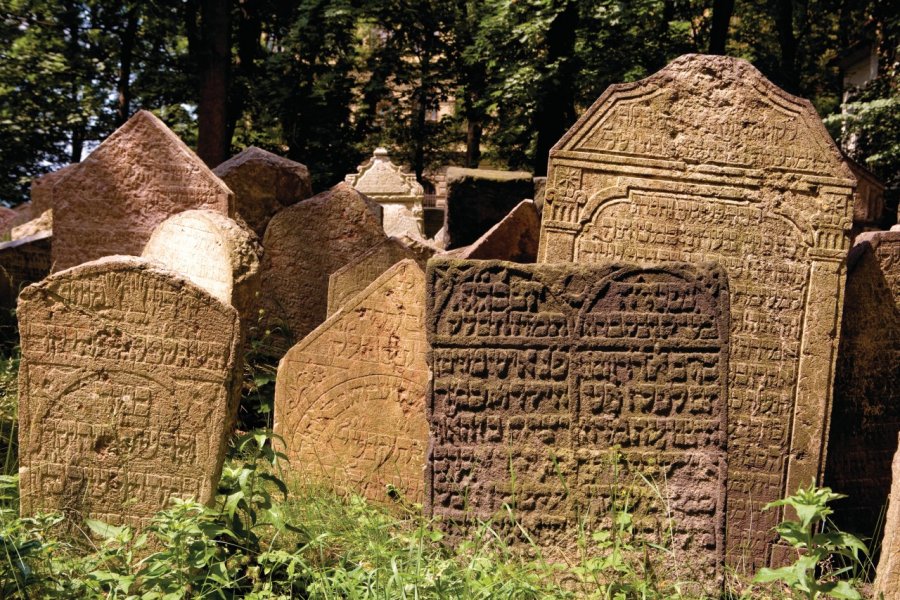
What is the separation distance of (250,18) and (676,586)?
15.2 m

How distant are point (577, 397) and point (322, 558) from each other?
1.15 meters

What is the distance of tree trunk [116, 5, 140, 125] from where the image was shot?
1479 cm

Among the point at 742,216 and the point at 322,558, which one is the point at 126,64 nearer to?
the point at 742,216

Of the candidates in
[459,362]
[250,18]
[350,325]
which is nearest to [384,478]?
[350,325]

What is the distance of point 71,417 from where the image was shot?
11.5 ft

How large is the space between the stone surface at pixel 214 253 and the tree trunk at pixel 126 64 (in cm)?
1087

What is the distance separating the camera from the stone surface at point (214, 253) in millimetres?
4555

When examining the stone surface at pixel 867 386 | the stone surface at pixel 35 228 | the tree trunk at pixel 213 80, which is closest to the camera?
the stone surface at pixel 867 386

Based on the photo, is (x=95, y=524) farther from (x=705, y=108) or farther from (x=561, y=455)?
(x=705, y=108)

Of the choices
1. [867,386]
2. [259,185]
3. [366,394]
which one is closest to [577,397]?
[366,394]

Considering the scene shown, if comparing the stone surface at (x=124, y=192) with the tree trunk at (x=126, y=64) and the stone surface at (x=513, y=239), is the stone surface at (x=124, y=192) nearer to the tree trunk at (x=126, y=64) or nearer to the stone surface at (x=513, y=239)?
the stone surface at (x=513, y=239)

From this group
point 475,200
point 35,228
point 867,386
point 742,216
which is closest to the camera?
point 742,216

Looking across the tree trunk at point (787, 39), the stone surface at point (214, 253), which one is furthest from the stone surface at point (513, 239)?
the tree trunk at point (787, 39)

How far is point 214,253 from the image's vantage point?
15.4ft
